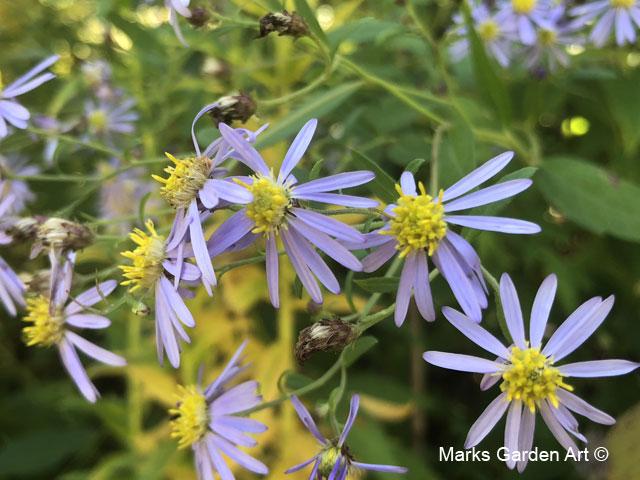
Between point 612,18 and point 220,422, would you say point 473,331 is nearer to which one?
point 220,422

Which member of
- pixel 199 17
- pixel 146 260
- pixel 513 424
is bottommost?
pixel 513 424

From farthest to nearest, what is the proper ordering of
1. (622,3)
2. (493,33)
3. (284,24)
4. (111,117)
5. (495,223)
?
(111,117)
(493,33)
(622,3)
(284,24)
(495,223)

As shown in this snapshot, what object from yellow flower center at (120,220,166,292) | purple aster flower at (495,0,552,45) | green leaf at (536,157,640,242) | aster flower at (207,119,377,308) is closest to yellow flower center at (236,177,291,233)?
aster flower at (207,119,377,308)

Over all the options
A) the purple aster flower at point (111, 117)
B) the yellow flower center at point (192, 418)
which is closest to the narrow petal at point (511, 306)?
the yellow flower center at point (192, 418)

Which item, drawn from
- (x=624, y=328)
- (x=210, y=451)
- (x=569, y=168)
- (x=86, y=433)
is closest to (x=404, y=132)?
(x=569, y=168)

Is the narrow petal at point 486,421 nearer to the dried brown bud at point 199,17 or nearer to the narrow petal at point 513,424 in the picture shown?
the narrow petal at point 513,424

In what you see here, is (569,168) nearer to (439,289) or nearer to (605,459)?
(439,289)

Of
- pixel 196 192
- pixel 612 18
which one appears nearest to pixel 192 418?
pixel 196 192
